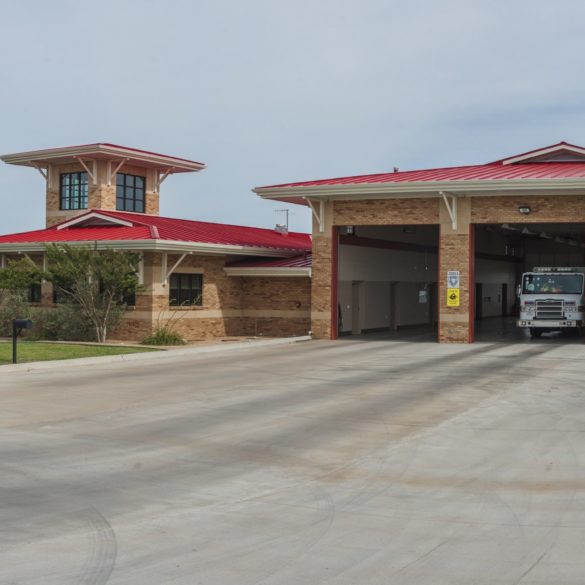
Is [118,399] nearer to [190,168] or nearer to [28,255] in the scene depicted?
[28,255]

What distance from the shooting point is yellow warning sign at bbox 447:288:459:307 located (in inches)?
1195

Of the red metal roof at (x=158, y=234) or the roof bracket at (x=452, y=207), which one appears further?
the red metal roof at (x=158, y=234)

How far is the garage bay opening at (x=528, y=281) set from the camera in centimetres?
3298

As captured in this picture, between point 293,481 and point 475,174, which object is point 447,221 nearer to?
point 475,174

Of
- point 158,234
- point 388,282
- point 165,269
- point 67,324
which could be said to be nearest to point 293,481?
point 158,234

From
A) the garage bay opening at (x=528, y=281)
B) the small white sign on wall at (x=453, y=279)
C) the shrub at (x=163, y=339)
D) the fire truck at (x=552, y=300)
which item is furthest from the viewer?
the garage bay opening at (x=528, y=281)

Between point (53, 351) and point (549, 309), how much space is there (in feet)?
59.9

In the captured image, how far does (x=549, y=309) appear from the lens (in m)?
33.0

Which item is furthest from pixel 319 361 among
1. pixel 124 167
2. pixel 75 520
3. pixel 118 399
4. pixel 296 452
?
pixel 124 167

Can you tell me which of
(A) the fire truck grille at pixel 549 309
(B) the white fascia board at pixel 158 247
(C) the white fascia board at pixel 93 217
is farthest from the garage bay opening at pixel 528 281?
(C) the white fascia board at pixel 93 217

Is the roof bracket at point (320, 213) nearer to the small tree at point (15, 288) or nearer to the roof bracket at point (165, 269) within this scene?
the roof bracket at point (165, 269)

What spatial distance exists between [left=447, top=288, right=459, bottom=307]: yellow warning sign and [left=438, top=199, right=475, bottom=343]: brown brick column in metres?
0.11

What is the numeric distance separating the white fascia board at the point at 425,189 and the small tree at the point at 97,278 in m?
6.27

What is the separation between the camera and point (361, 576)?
6691 mm
